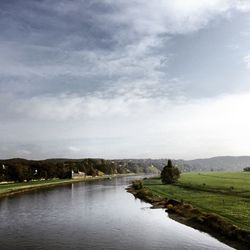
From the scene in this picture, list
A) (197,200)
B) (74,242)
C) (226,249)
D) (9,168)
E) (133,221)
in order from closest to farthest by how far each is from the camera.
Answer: (226,249), (74,242), (133,221), (197,200), (9,168)

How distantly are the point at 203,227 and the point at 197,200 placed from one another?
22.9m

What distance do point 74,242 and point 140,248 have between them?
913 centimetres

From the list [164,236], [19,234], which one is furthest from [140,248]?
[19,234]

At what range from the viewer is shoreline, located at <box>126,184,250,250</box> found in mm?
45688

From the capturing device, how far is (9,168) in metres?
178

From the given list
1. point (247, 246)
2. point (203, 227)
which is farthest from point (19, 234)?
point (247, 246)

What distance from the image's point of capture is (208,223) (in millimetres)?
55500

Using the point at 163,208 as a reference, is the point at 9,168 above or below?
above

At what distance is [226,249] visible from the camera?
43500 mm

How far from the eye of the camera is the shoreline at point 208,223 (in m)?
45.7

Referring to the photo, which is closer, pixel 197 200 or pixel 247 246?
pixel 247 246

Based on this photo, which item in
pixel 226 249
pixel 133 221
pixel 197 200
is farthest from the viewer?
pixel 197 200

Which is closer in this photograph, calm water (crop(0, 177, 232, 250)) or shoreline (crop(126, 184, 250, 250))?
shoreline (crop(126, 184, 250, 250))

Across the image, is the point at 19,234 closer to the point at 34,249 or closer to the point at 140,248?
the point at 34,249
